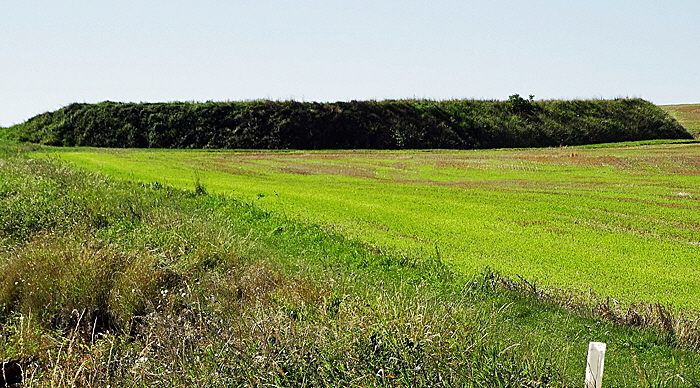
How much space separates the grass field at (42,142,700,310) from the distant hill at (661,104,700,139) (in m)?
27.8

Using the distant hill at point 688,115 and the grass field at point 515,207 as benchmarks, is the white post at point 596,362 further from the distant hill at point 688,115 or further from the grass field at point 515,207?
the distant hill at point 688,115

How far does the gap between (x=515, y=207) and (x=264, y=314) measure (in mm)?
12383

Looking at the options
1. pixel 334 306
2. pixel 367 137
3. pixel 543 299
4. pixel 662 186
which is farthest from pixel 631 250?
pixel 367 137

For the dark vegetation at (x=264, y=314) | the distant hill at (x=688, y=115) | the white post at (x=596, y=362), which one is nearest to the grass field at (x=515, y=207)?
the dark vegetation at (x=264, y=314)

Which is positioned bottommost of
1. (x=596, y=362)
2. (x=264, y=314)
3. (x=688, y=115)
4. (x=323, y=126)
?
(x=264, y=314)

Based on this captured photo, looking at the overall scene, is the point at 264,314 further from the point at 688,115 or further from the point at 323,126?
the point at 688,115

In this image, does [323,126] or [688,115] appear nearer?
[323,126]

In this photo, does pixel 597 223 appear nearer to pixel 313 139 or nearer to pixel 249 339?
pixel 249 339

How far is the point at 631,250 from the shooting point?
12117 mm

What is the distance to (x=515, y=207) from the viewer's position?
57.0 ft

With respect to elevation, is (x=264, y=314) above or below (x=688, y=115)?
below

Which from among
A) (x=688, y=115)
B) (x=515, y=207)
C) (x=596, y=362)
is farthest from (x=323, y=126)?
(x=596, y=362)

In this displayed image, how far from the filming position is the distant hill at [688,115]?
5644 cm

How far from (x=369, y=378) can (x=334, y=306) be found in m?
1.69
